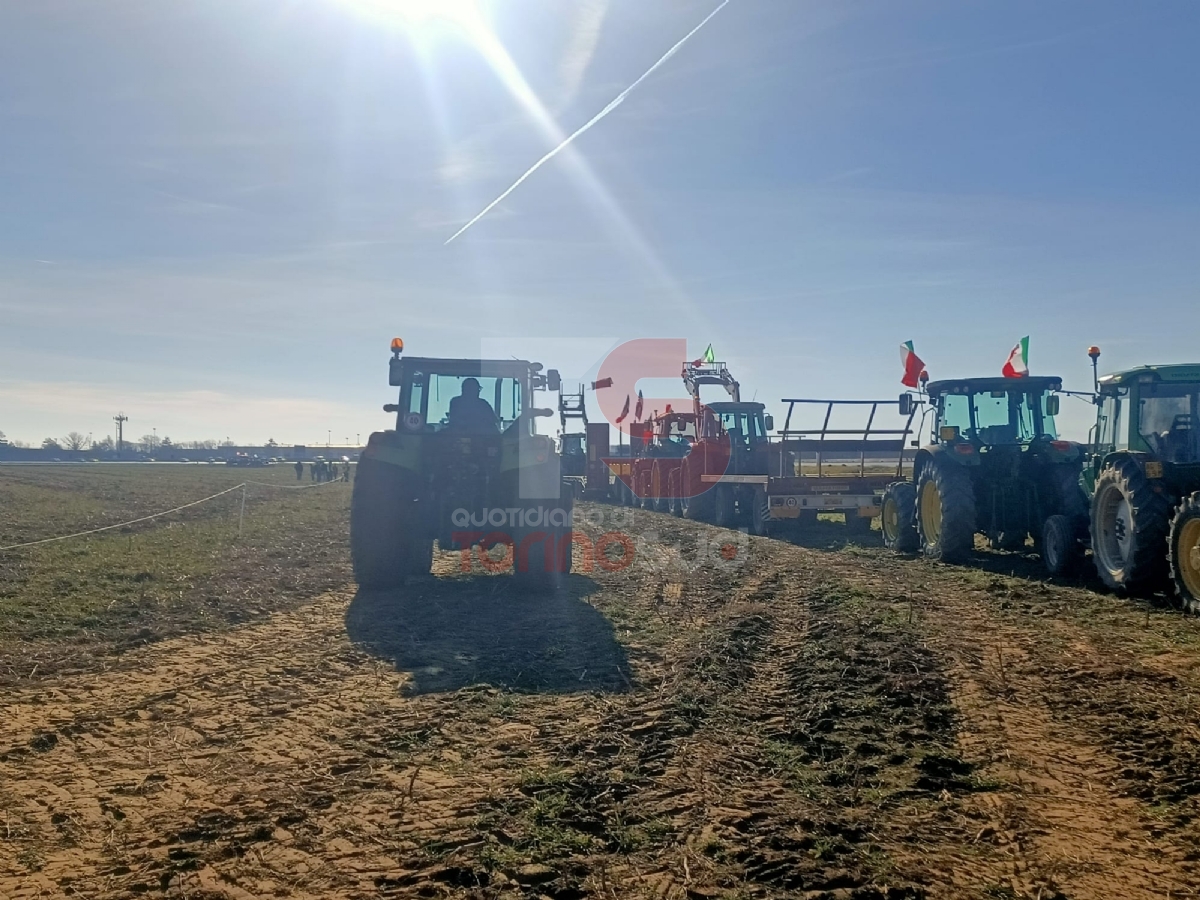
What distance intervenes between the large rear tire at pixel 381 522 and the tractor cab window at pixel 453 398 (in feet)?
3.29

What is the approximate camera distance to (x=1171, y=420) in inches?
341

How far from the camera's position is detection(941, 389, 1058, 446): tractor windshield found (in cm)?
1207

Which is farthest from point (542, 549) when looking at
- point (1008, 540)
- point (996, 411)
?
point (996, 411)

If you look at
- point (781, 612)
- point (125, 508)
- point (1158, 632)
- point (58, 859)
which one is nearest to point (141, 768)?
point (58, 859)

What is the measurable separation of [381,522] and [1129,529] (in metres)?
6.88

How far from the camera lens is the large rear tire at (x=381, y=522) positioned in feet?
30.7

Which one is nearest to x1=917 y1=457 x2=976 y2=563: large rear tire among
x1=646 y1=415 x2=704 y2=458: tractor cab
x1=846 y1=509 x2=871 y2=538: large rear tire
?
x1=846 y1=509 x2=871 y2=538: large rear tire

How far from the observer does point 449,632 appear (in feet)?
25.3

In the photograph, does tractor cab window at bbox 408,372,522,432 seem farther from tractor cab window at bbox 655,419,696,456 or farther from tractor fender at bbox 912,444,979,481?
tractor cab window at bbox 655,419,696,456

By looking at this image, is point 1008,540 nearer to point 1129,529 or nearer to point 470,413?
point 1129,529

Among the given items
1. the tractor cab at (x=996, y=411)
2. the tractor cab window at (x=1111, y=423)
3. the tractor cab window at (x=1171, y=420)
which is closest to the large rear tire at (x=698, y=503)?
the tractor cab at (x=996, y=411)

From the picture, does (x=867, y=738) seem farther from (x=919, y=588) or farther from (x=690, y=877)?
(x=919, y=588)

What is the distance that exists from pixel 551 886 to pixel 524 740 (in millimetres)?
1595

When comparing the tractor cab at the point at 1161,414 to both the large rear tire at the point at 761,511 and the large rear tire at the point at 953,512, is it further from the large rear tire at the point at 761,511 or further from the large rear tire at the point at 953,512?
the large rear tire at the point at 761,511
